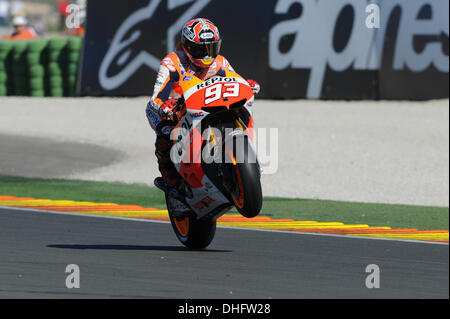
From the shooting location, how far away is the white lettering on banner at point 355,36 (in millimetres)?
22766

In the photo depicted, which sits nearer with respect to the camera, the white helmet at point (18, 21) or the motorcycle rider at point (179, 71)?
the motorcycle rider at point (179, 71)

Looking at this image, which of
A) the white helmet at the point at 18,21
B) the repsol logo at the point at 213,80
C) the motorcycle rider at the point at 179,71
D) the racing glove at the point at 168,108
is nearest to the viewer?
the repsol logo at the point at 213,80

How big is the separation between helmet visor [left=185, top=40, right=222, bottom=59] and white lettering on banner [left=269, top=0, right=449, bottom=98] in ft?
47.3

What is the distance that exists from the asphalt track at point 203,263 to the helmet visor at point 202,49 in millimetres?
1605

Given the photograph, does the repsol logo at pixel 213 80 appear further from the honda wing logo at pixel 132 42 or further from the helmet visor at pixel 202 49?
the honda wing logo at pixel 132 42

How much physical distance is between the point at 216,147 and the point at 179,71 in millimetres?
1043

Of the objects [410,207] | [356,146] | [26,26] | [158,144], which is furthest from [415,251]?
[26,26]

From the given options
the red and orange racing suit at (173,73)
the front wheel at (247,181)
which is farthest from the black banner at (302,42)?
the front wheel at (247,181)

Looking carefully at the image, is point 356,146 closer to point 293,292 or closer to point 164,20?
point 164,20

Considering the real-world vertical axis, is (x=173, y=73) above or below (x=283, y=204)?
below

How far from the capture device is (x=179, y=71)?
28.7 feet

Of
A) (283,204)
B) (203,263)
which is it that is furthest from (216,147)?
(283,204)

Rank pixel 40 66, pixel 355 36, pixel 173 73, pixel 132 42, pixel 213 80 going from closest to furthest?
pixel 213 80 → pixel 173 73 → pixel 355 36 → pixel 132 42 → pixel 40 66

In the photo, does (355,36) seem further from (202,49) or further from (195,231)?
(202,49)
